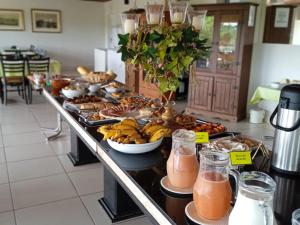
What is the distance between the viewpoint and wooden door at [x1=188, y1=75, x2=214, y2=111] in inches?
206

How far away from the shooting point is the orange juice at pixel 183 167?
3.75 ft

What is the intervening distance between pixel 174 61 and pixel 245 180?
0.89 meters

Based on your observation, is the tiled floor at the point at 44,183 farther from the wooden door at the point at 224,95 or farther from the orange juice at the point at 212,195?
the orange juice at the point at 212,195

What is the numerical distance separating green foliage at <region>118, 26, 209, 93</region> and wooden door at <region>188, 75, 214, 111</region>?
11.4 feet

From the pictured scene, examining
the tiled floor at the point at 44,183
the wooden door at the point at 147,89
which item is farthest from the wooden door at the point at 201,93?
the tiled floor at the point at 44,183

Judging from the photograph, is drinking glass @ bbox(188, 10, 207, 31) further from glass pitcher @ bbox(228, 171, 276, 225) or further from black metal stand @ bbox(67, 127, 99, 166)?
black metal stand @ bbox(67, 127, 99, 166)

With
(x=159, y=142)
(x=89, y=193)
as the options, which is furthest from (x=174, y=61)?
(x=89, y=193)

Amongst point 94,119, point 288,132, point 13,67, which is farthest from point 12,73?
point 288,132

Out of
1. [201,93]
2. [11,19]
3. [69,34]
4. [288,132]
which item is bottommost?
[201,93]

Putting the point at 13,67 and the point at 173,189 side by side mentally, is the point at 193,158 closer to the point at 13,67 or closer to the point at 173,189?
the point at 173,189

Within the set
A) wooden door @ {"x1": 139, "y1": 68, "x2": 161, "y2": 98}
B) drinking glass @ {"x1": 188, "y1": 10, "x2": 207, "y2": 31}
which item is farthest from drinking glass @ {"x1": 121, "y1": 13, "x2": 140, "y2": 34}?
wooden door @ {"x1": 139, "y1": 68, "x2": 161, "y2": 98}

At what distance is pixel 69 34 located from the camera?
10.4 metres

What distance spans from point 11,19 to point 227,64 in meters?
7.63

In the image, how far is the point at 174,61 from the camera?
1634 millimetres
